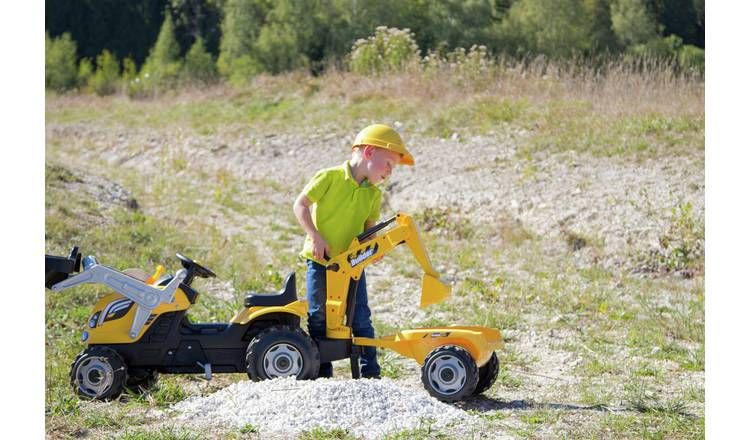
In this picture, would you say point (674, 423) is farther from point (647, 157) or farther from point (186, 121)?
point (186, 121)

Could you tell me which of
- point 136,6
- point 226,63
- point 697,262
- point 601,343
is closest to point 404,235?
point 601,343

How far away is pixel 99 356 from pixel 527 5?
29753 millimetres

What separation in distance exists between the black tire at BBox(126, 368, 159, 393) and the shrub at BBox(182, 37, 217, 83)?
2246 cm

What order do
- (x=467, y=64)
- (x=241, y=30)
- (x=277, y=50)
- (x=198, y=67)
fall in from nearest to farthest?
(x=467, y=64), (x=277, y=50), (x=198, y=67), (x=241, y=30)

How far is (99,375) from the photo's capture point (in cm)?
545

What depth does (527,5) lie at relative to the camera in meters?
33.4

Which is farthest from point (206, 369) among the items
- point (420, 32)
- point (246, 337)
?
point (420, 32)

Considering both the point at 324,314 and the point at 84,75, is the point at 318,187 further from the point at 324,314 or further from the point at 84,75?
the point at 84,75

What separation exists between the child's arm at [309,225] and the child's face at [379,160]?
402 millimetres

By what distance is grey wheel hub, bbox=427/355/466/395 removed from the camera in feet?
18.0

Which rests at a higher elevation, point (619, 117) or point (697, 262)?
point (619, 117)

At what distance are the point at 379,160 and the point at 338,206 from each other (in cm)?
36

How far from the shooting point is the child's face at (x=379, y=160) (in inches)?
225

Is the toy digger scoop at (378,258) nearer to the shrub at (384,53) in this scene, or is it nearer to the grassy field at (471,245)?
the grassy field at (471,245)
